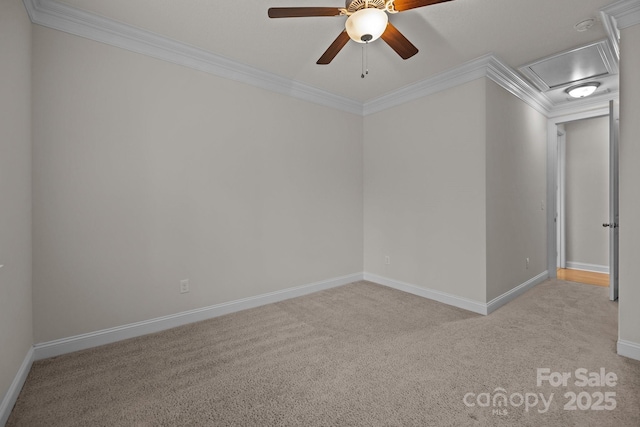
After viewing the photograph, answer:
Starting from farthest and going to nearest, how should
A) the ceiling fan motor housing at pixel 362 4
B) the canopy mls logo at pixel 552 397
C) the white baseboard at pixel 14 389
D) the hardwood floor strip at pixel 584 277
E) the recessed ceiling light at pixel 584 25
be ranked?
the hardwood floor strip at pixel 584 277
the recessed ceiling light at pixel 584 25
the ceiling fan motor housing at pixel 362 4
the canopy mls logo at pixel 552 397
the white baseboard at pixel 14 389

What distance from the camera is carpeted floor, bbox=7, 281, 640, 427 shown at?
→ 1639 millimetres

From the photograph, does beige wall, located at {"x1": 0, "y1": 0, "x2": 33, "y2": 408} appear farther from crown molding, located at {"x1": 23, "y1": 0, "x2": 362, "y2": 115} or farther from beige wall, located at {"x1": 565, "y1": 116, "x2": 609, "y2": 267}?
beige wall, located at {"x1": 565, "y1": 116, "x2": 609, "y2": 267}

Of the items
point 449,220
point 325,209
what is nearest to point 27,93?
point 325,209

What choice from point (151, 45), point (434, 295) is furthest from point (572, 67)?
point (151, 45)

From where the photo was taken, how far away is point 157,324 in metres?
2.69

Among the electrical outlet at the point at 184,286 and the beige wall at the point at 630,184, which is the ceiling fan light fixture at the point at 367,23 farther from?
the electrical outlet at the point at 184,286

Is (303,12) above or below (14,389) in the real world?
above

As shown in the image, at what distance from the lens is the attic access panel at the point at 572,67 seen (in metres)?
2.85

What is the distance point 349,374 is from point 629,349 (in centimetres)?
207

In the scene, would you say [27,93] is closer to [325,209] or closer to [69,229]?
[69,229]

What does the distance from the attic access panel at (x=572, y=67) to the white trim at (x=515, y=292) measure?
242cm

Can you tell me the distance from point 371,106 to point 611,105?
8.38 feet

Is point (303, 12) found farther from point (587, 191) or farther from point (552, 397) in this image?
point (587, 191)

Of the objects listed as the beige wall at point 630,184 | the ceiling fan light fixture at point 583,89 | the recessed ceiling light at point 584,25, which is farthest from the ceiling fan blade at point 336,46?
the ceiling fan light fixture at point 583,89
